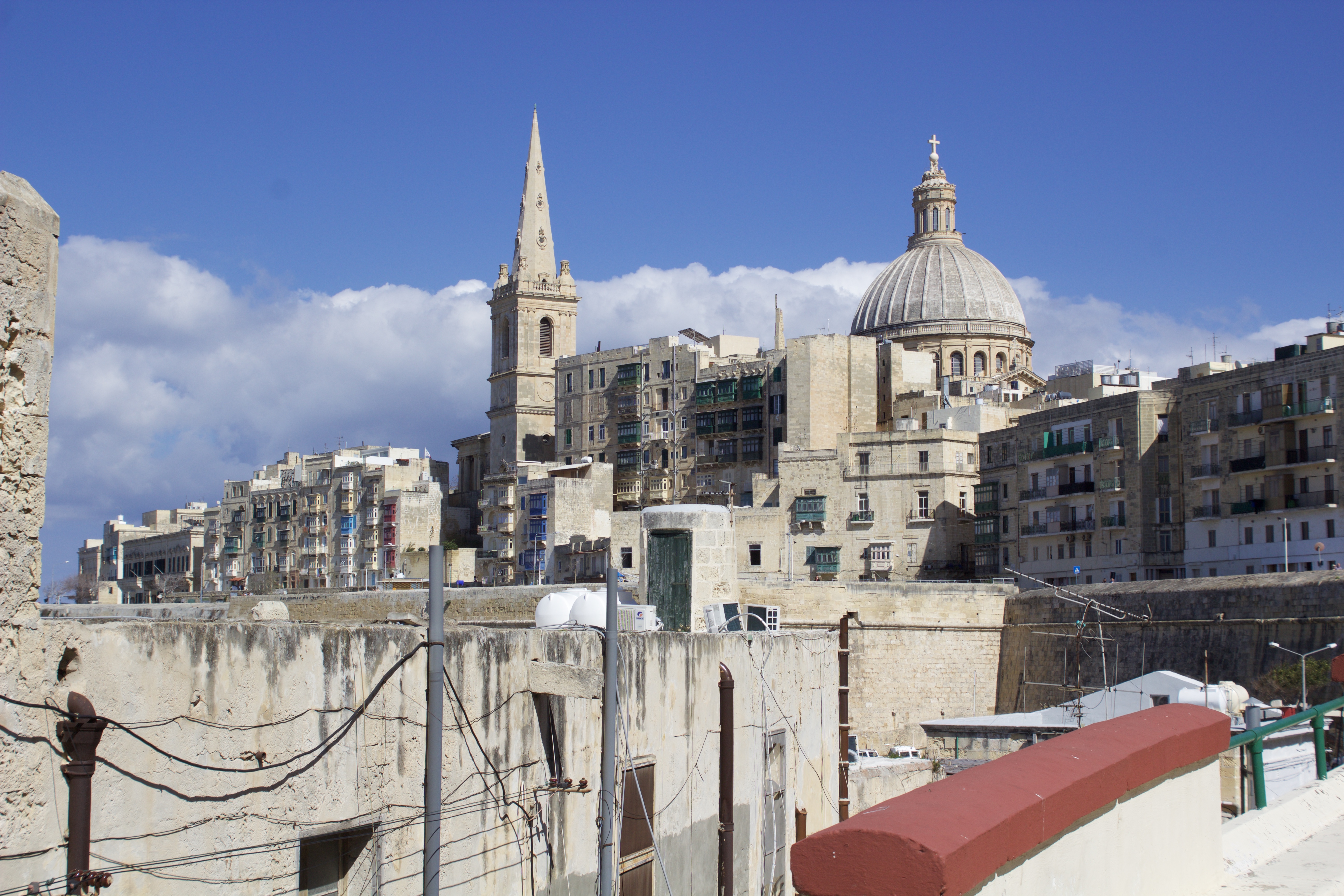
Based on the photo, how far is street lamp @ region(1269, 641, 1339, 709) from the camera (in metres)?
28.2

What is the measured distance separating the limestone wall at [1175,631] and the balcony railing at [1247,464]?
264 inches

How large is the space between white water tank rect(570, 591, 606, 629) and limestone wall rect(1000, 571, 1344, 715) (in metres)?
18.0

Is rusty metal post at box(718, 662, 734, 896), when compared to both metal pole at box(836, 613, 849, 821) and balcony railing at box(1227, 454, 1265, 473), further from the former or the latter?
balcony railing at box(1227, 454, 1265, 473)

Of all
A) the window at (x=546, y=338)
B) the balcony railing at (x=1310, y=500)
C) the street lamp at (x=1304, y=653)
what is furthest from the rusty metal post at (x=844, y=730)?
the window at (x=546, y=338)

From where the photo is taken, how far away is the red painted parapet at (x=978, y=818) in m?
3.96

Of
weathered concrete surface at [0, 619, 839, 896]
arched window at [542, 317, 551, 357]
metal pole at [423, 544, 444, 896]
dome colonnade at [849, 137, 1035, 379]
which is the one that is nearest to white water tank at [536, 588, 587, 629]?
weathered concrete surface at [0, 619, 839, 896]

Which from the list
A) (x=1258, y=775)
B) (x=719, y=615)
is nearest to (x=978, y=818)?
(x=1258, y=775)

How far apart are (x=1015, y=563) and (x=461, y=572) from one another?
96.8 ft

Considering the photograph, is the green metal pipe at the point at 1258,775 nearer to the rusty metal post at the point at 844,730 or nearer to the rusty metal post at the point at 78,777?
the rusty metal post at the point at 78,777

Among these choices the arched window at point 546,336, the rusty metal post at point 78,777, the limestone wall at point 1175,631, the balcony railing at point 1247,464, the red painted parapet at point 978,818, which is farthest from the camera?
the arched window at point 546,336

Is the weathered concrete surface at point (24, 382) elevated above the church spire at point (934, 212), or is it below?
below

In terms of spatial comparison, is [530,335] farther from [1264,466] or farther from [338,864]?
[338,864]

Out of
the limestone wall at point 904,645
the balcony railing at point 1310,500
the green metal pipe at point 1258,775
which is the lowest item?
the limestone wall at point 904,645

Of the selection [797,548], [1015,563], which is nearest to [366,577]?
[797,548]
